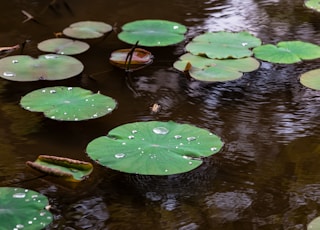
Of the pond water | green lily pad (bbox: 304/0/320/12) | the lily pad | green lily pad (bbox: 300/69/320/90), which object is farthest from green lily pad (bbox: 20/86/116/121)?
green lily pad (bbox: 304/0/320/12)

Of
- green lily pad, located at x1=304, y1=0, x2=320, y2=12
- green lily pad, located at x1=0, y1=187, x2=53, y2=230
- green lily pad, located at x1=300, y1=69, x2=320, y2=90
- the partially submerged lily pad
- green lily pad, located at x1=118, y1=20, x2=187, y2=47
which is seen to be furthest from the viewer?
green lily pad, located at x1=304, y1=0, x2=320, y2=12

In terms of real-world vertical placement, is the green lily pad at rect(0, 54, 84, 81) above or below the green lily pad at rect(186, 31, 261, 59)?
above

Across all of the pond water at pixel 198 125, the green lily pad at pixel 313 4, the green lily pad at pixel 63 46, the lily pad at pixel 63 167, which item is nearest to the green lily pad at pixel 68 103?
the pond water at pixel 198 125

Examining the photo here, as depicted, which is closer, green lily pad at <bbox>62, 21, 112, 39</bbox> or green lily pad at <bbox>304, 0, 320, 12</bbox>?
green lily pad at <bbox>62, 21, 112, 39</bbox>

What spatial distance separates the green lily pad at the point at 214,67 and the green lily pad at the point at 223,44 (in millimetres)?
26

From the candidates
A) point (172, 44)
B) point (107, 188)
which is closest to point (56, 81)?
point (172, 44)

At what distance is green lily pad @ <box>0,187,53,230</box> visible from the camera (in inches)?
37.7

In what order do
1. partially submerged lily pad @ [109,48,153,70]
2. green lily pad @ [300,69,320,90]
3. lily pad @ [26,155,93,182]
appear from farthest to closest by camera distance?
1. partially submerged lily pad @ [109,48,153,70]
2. green lily pad @ [300,69,320,90]
3. lily pad @ [26,155,93,182]

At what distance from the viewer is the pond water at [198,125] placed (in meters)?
1.03

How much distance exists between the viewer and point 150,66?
5.46ft

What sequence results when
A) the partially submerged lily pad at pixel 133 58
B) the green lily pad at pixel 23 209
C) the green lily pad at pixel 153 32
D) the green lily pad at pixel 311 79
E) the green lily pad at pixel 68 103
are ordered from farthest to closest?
1. the green lily pad at pixel 153 32
2. the partially submerged lily pad at pixel 133 58
3. the green lily pad at pixel 311 79
4. the green lily pad at pixel 68 103
5. the green lily pad at pixel 23 209

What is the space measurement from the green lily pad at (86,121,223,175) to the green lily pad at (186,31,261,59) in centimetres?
48

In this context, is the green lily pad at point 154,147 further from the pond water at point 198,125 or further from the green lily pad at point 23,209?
the green lily pad at point 23,209

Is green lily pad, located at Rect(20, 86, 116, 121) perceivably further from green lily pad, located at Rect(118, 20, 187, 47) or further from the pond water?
green lily pad, located at Rect(118, 20, 187, 47)
